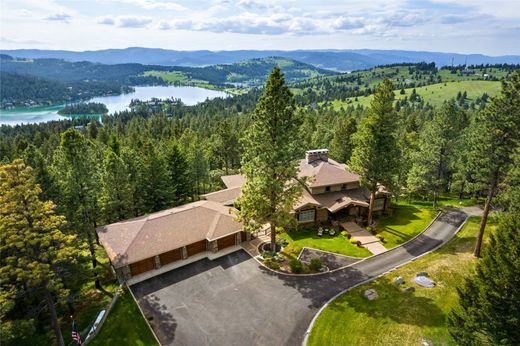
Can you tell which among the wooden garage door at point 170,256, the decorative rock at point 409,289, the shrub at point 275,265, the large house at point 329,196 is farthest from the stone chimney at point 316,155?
the decorative rock at point 409,289

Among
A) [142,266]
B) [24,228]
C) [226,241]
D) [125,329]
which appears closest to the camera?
[24,228]

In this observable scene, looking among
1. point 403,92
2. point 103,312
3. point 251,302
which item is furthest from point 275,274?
point 403,92

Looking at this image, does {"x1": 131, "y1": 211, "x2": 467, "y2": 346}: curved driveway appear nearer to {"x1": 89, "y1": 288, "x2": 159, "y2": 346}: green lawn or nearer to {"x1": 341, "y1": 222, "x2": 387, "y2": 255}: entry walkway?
{"x1": 89, "y1": 288, "x2": 159, "y2": 346}: green lawn

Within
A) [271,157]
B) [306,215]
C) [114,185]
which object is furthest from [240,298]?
[114,185]

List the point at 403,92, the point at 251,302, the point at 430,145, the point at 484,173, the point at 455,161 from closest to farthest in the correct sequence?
the point at 251,302 → the point at 484,173 → the point at 430,145 → the point at 455,161 → the point at 403,92

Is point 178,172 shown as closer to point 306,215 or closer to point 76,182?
point 76,182

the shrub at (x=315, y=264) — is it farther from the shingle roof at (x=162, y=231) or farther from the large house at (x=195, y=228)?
the shingle roof at (x=162, y=231)

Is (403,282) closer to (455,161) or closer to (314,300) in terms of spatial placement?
(314,300)
